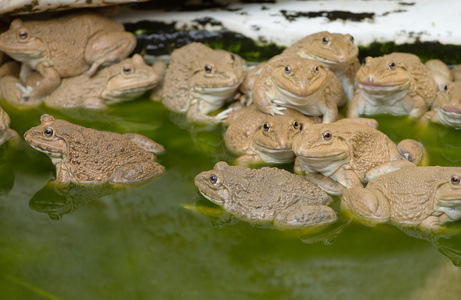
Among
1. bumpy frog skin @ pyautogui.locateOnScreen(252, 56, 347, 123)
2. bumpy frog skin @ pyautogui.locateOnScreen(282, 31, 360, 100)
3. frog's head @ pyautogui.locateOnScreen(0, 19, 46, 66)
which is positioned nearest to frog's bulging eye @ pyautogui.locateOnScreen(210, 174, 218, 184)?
bumpy frog skin @ pyautogui.locateOnScreen(252, 56, 347, 123)

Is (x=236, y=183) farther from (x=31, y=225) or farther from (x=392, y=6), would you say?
(x=392, y=6)

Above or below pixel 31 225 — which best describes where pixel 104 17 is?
above

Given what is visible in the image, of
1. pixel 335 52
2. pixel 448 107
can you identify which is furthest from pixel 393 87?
pixel 335 52

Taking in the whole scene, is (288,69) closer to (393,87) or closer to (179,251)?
(393,87)

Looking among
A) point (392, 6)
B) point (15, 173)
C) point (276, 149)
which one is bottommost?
point (15, 173)

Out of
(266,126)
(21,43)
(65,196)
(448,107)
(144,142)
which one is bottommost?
(65,196)

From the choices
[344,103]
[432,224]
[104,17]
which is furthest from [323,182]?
[104,17]

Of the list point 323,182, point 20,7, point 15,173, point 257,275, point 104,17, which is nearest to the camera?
point 257,275
